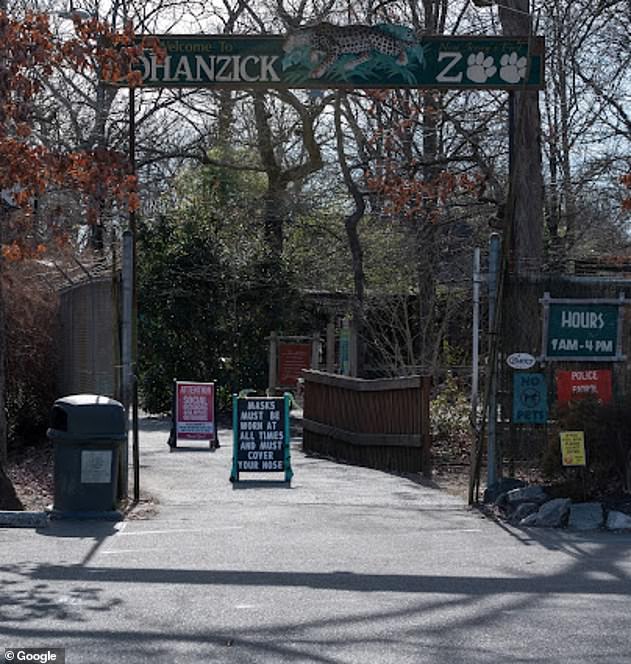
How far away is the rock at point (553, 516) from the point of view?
1168 cm

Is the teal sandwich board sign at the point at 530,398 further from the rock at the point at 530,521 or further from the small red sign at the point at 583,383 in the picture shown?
the rock at the point at 530,521

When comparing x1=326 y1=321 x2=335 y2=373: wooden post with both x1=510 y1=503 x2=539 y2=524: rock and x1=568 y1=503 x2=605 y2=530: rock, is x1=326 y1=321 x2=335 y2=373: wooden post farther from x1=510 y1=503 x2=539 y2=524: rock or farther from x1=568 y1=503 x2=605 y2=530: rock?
x1=568 y1=503 x2=605 y2=530: rock

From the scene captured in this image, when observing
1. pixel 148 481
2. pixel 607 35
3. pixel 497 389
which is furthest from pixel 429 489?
pixel 607 35

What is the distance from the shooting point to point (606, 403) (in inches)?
502

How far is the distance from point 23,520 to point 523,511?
4668 millimetres

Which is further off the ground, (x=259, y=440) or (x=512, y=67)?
(x=512, y=67)

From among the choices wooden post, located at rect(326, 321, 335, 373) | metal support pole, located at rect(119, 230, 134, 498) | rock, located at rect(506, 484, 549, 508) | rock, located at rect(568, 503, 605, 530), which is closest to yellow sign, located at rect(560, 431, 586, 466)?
rock, located at rect(506, 484, 549, 508)

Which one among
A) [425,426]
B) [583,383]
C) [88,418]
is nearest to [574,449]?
[583,383]

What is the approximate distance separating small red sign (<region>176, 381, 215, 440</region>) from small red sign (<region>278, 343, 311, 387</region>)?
6.93 m

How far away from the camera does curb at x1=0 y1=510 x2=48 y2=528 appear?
37.4 feet

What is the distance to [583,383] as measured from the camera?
1308cm

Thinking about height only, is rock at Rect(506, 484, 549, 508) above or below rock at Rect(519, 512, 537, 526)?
above

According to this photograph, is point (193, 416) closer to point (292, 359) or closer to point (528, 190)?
point (528, 190)

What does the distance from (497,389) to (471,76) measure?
352cm
